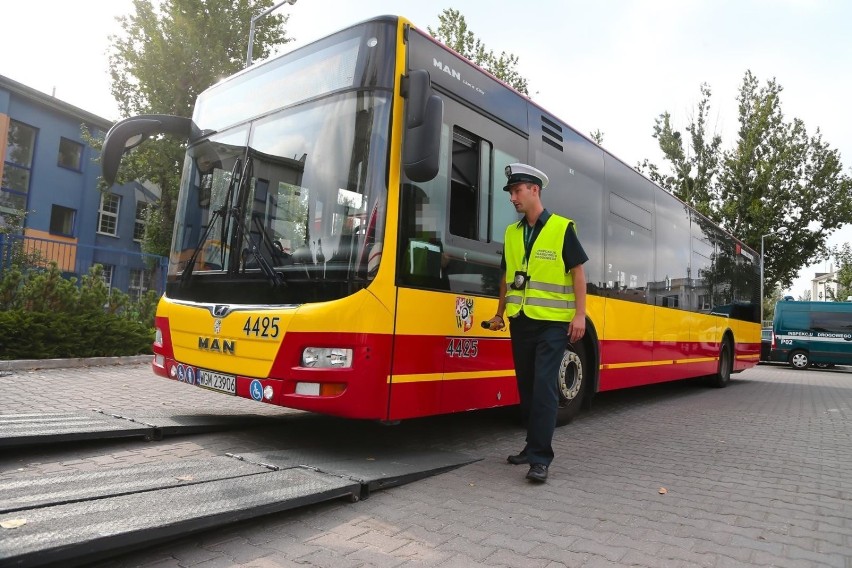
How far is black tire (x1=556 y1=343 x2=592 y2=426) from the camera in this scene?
5859 millimetres

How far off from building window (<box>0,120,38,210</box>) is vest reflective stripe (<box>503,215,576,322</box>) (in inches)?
981

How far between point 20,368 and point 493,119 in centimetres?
729

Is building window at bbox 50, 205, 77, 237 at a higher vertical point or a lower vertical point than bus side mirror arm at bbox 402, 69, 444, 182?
higher

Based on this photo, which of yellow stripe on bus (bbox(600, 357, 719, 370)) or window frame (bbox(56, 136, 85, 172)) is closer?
yellow stripe on bus (bbox(600, 357, 719, 370))

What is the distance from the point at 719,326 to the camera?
36.4 feet

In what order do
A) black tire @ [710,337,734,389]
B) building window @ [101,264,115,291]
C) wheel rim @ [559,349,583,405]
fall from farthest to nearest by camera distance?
black tire @ [710,337,734,389], building window @ [101,264,115,291], wheel rim @ [559,349,583,405]

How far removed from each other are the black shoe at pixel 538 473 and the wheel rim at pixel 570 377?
6.16 feet

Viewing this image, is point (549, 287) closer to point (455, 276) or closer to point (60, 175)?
point (455, 276)

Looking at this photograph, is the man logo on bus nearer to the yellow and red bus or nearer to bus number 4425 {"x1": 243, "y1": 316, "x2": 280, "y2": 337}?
the yellow and red bus

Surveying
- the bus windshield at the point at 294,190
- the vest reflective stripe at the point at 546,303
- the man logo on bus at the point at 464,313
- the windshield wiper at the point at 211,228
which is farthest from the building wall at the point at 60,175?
the vest reflective stripe at the point at 546,303

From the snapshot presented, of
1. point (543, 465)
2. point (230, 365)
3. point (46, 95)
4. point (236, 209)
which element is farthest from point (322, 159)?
point (46, 95)

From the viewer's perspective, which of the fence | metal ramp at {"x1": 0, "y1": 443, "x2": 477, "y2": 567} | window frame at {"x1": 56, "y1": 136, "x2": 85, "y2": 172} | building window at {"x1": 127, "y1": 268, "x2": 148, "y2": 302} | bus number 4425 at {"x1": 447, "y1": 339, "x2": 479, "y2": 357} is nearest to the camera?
metal ramp at {"x1": 0, "y1": 443, "x2": 477, "y2": 567}

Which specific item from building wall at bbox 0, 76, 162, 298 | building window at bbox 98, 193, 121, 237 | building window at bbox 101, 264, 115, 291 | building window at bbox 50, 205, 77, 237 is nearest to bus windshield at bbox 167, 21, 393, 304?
building window at bbox 101, 264, 115, 291

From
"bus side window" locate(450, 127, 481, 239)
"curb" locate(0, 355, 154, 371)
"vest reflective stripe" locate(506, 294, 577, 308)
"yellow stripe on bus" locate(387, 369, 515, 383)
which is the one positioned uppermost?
"bus side window" locate(450, 127, 481, 239)
